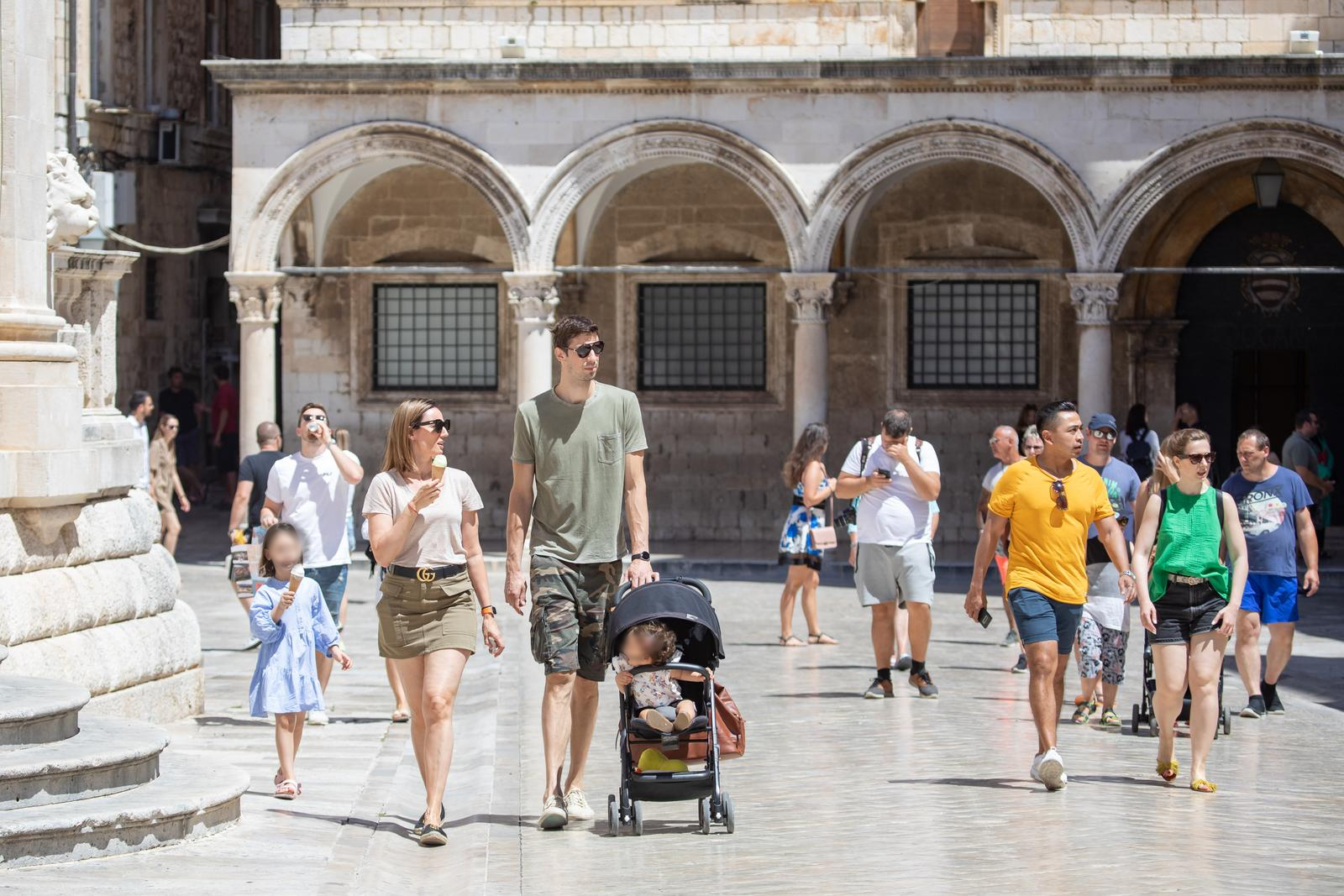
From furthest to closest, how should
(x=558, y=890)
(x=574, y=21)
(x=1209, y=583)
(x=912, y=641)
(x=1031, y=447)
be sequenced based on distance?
(x=574, y=21) < (x=1031, y=447) < (x=912, y=641) < (x=1209, y=583) < (x=558, y=890)

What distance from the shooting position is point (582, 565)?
27.4 feet

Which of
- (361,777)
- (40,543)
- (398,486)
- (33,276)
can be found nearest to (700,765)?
(398,486)

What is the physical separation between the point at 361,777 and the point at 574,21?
13.4 meters

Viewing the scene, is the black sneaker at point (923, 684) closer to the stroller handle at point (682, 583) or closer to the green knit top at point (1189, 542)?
the green knit top at point (1189, 542)

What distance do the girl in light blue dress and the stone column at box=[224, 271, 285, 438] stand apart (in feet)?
39.6

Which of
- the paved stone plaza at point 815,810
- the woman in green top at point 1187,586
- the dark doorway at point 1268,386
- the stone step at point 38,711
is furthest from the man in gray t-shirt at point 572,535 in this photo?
the dark doorway at point 1268,386

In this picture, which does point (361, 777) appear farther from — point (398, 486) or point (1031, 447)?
point (1031, 447)

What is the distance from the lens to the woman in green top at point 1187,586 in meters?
9.32

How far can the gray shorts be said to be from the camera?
1198 cm

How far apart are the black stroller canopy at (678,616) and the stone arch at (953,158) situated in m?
13.0

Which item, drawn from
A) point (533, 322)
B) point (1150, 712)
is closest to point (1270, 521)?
point (1150, 712)

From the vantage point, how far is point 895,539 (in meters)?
12.1

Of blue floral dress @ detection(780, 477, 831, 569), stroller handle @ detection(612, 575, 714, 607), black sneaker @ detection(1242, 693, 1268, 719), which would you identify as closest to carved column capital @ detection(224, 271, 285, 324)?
blue floral dress @ detection(780, 477, 831, 569)

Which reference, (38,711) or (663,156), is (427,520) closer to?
(38,711)
